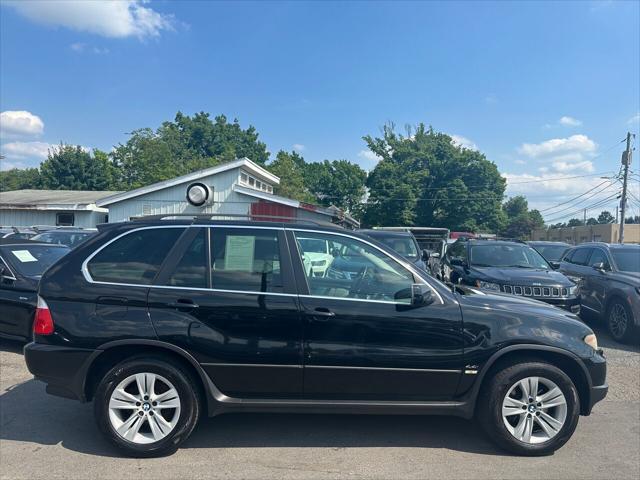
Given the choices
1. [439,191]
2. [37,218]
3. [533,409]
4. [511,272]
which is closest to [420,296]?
[533,409]

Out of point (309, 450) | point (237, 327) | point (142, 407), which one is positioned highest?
point (237, 327)

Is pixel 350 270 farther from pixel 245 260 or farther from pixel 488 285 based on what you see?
pixel 488 285

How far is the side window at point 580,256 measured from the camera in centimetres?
952

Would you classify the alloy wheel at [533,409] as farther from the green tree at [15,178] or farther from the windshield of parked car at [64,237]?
the green tree at [15,178]

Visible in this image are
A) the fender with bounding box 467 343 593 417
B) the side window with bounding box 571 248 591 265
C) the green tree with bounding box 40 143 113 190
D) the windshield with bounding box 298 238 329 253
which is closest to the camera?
the fender with bounding box 467 343 593 417

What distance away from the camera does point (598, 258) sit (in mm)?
8938

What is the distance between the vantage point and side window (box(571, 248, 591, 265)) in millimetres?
9516

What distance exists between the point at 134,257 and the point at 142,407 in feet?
3.94

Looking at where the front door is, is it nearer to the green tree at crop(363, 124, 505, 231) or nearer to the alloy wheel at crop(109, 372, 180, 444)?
the alloy wheel at crop(109, 372, 180, 444)

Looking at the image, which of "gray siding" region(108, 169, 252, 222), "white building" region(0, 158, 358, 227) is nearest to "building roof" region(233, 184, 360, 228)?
"white building" region(0, 158, 358, 227)

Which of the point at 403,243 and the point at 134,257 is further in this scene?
the point at 403,243

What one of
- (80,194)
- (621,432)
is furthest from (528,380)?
(80,194)

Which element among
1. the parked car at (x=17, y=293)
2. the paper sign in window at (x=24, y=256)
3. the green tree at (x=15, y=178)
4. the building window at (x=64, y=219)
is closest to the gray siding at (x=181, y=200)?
the building window at (x=64, y=219)

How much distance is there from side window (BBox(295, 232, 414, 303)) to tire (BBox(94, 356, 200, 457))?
1.31m
